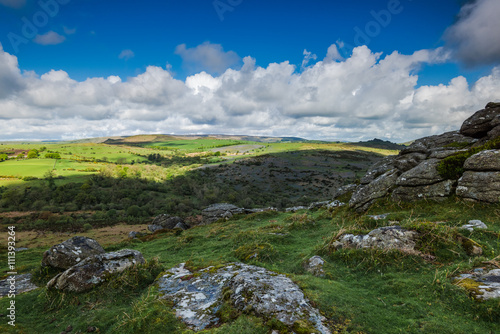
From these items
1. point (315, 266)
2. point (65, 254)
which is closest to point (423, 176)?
point (315, 266)

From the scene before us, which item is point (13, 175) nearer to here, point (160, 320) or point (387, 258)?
point (160, 320)

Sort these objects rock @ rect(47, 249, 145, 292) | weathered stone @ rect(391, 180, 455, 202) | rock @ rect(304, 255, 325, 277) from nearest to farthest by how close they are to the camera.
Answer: rock @ rect(304, 255, 325, 277) → rock @ rect(47, 249, 145, 292) → weathered stone @ rect(391, 180, 455, 202)

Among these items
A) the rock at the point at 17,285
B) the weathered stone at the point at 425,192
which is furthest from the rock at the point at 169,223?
the weathered stone at the point at 425,192

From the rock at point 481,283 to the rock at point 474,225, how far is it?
3.51 meters

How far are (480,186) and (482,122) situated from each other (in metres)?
9.50

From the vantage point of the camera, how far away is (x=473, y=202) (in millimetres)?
10984

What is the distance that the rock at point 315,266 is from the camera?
7.94 metres

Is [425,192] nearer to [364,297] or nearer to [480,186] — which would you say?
[480,186]

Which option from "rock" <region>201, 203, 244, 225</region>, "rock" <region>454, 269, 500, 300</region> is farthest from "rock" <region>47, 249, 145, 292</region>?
"rock" <region>201, 203, 244, 225</region>

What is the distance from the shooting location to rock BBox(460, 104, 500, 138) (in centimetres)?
1597

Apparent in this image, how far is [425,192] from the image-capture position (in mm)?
13219

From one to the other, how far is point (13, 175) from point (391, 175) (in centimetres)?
10011

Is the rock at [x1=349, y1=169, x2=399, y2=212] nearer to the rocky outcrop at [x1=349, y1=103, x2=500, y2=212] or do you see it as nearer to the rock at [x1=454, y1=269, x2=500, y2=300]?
the rocky outcrop at [x1=349, y1=103, x2=500, y2=212]

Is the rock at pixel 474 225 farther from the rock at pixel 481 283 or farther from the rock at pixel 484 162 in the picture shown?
the rock at pixel 484 162
